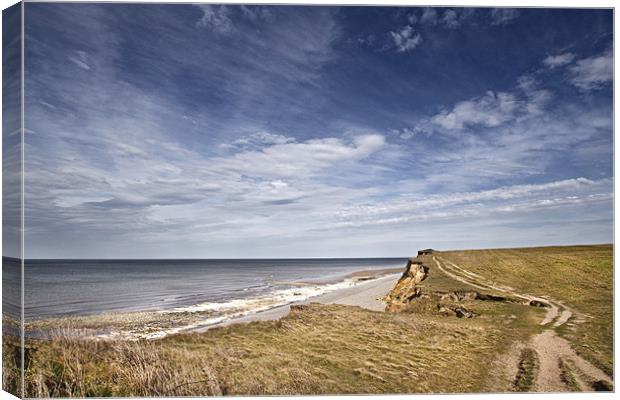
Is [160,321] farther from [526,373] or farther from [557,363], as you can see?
[557,363]

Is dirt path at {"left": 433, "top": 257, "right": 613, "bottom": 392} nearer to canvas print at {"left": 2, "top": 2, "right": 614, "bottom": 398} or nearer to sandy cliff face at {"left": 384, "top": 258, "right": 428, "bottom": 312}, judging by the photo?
canvas print at {"left": 2, "top": 2, "right": 614, "bottom": 398}

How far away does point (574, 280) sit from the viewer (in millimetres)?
10648

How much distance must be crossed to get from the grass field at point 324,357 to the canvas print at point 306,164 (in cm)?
4

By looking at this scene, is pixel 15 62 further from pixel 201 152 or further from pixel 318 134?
pixel 318 134

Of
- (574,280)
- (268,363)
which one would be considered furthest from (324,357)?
(574,280)

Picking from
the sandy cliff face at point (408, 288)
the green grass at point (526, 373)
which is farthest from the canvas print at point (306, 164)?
the sandy cliff face at point (408, 288)

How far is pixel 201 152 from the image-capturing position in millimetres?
8688

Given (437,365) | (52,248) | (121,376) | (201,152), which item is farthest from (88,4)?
(437,365)

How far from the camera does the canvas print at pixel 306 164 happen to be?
6.67 m

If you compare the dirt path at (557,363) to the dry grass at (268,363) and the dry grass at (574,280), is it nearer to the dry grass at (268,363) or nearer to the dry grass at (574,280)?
the dry grass at (574,280)

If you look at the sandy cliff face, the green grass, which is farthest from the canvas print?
the sandy cliff face

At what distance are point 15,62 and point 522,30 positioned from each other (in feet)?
29.4

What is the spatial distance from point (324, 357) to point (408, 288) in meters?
7.64

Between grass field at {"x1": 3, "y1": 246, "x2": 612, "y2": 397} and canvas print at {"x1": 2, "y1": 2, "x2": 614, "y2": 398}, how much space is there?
0.12 feet
